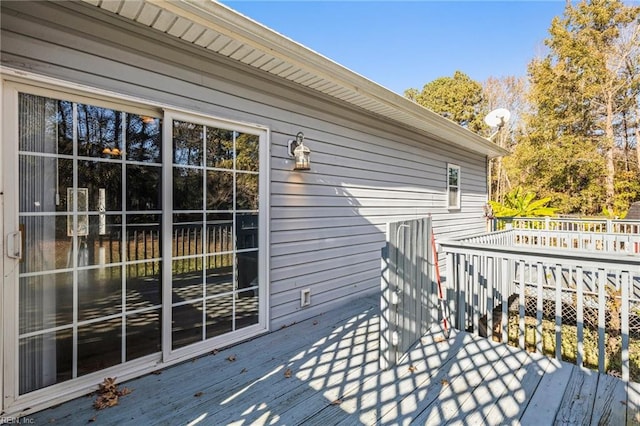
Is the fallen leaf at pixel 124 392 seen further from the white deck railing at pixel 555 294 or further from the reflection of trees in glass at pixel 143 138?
the white deck railing at pixel 555 294

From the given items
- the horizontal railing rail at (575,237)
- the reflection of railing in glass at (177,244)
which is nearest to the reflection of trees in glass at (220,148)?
the reflection of railing in glass at (177,244)

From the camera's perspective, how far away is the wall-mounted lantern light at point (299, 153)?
346 centimetres

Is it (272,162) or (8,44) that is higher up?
(8,44)

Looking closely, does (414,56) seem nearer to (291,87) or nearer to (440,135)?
(440,135)

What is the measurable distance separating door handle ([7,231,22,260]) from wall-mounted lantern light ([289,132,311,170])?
2.32 metres

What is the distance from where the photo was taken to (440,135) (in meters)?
6.09

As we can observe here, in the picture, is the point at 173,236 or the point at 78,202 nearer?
the point at 78,202

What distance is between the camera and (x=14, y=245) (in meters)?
1.94

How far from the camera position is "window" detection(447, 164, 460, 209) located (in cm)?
703

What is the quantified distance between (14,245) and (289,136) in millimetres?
2451

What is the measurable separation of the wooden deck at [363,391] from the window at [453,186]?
4.67m

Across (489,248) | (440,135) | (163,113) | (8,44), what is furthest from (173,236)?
(440,135)

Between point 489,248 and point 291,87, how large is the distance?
2.64 m

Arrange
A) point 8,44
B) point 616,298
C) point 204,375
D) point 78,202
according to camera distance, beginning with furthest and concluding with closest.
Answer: point 616,298, point 204,375, point 78,202, point 8,44
